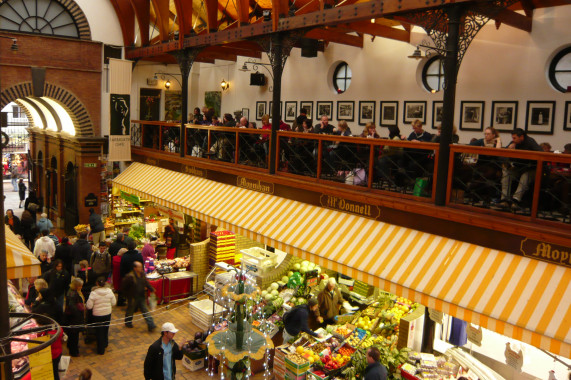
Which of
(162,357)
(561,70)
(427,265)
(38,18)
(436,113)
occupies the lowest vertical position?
(162,357)

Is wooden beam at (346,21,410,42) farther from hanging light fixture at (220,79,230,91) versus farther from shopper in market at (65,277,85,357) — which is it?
hanging light fixture at (220,79,230,91)

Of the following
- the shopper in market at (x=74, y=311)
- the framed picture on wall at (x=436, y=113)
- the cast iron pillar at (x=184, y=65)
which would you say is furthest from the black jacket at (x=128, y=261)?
the framed picture on wall at (x=436, y=113)

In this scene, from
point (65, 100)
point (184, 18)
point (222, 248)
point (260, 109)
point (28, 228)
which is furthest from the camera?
point (260, 109)

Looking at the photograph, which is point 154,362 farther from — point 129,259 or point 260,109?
point 260,109

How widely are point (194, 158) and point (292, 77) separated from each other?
4.66 meters

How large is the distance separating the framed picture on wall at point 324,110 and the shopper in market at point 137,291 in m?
7.31

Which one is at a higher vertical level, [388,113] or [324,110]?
[324,110]

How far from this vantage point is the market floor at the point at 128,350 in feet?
31.4

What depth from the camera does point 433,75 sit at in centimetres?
1244

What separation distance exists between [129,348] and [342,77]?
377 inches

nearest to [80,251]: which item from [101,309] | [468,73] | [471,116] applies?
[101,309]

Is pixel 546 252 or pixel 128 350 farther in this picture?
pixel 128 350

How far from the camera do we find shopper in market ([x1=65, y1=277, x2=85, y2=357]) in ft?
32.1

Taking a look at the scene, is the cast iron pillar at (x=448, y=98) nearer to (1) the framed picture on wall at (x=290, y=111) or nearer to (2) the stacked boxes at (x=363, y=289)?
(2) the stacked boxes at (x=363, y=289)
